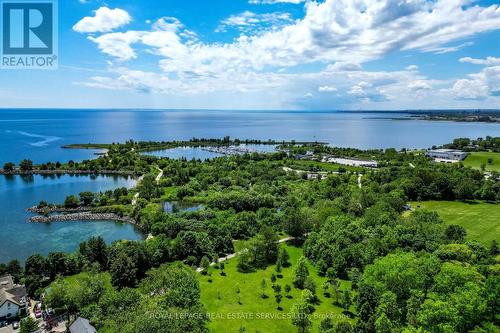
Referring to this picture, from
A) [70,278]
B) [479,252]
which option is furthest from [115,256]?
[479,252]

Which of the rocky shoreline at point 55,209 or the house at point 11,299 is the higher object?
the rocky shoreline at point 55,209

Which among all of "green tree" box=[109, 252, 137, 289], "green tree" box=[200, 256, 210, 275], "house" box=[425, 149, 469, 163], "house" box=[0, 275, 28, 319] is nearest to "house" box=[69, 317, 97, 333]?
"house" box=[0, 275, 28, 319]

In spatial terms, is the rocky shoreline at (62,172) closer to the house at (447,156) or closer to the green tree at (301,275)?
the green tree at (301,275)

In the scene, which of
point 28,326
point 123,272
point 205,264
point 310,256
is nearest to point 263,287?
point 205,264

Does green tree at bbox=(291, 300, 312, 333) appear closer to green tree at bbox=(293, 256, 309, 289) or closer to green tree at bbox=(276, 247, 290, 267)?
green tree at bbox=(293, 256, 309, 289)

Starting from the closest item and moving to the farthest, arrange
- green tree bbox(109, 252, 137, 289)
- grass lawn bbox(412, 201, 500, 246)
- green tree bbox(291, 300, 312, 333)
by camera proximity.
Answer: green tree bbox(291, 300, 312, 333) → green tree bbox(109, 252, 137, 289) → grass lawn bbox(412, 201, 500, 246)

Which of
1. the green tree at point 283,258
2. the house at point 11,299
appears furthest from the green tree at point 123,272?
the green tree at point 283,258

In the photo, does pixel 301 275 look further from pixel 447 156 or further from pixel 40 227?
pixel 447 156
